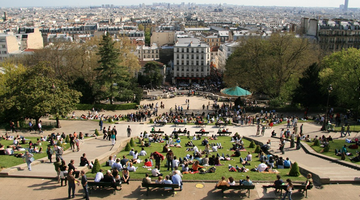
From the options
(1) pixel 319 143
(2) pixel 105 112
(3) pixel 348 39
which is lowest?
(2) pixel 105 112

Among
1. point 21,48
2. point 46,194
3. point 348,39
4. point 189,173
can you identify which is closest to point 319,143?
point 189,173

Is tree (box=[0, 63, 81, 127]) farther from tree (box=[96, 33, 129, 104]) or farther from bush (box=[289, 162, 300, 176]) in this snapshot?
bush (box=[289, 162, 300, 176])

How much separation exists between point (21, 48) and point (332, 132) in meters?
93.5

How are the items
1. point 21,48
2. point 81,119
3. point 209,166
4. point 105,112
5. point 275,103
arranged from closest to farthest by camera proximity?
point 209,166, point 81,119, point 275,103, point 105,112, point 21,48

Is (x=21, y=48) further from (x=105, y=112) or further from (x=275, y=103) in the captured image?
(x=275, y=103)

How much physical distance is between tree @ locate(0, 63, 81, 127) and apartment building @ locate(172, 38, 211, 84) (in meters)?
51.9

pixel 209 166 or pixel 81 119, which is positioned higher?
pixel 209 166

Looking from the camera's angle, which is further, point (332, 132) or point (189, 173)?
point (332, 132)

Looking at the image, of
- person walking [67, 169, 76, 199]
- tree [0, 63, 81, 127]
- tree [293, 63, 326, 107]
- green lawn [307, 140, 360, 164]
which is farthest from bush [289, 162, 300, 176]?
tree [293, 63, 326, 107]

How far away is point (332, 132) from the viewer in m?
30.6

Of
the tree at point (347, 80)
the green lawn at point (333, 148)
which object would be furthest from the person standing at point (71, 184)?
the tree at point (347, 80)

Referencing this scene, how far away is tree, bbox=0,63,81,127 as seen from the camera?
3281 centimetres

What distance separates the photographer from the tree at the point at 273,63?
162 feet

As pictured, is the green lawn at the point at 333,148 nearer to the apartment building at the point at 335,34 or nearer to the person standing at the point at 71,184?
the person standing at the point at 71,184
